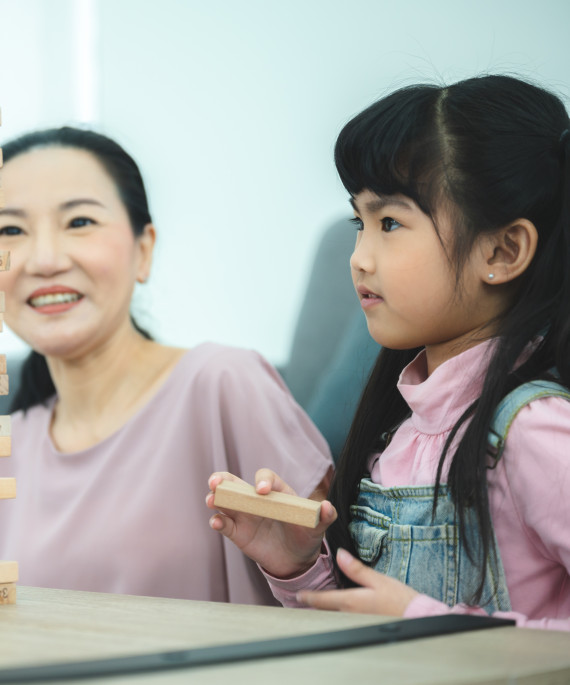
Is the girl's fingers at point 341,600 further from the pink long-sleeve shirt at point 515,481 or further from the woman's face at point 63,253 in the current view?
the woman's face at point 63,253

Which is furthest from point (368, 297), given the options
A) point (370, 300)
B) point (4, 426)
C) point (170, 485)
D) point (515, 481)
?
point (170, 485)

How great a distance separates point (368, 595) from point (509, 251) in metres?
0.36

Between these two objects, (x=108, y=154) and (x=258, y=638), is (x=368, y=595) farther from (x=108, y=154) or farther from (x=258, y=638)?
(x=108, y=154)

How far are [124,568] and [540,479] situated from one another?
2.21 ft

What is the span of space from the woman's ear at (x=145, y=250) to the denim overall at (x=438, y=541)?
0.75m

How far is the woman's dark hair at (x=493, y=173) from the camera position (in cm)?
88

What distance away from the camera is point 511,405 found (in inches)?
32.2

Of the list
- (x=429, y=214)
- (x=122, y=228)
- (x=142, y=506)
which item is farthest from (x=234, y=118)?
(x=429, y=214)

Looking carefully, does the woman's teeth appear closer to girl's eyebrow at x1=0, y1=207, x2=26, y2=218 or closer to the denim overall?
girl's eyebrow at x1=0, y1=207, x2=26, y2=218

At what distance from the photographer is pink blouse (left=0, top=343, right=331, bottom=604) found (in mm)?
1248

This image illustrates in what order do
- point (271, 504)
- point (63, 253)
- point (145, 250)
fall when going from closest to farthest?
1. point (271, 504)
2. point (63, 253)
3. point (145, 250)

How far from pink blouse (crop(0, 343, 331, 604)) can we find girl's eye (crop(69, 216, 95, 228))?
261 millimetres

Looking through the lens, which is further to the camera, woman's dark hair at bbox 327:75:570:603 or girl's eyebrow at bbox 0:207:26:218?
girl's eyebrow at bbox 0:207:26:218

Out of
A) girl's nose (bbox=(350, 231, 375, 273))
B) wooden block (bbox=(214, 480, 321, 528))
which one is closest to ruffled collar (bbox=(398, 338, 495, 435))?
girl's nose (bbox=(350, 231, 375, 273))
